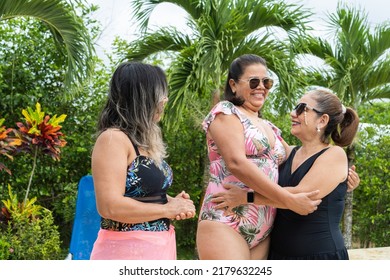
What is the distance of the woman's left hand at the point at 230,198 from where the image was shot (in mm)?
3123

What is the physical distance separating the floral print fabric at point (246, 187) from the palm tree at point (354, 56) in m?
8.49

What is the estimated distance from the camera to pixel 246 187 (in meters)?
3.19

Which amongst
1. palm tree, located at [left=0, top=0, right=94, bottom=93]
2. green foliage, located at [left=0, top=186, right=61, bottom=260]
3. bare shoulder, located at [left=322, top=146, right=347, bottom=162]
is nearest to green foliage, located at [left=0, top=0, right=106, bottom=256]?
palm tree, located at [left=0, top=0, right=94, bottom=93]

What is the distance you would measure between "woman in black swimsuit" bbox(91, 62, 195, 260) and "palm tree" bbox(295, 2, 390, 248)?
9.16 meters

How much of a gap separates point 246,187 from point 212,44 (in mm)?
6857

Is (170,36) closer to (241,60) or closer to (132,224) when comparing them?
(241,60)

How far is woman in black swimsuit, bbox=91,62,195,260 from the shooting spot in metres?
2.47

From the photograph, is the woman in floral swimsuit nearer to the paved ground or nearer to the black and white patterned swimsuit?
the black and white patterned swimsuit

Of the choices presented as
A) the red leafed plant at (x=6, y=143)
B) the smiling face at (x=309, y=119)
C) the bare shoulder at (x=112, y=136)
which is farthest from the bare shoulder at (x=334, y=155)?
the red leafed plant at (x=6, y=143)

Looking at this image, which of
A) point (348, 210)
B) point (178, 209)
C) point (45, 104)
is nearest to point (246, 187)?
point (178, 209)

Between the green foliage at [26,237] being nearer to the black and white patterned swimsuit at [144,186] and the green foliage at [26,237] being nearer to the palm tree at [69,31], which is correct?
the palm tree at [69,31]

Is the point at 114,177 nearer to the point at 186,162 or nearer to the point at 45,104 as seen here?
the point at 45,104

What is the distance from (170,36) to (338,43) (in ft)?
10.3
